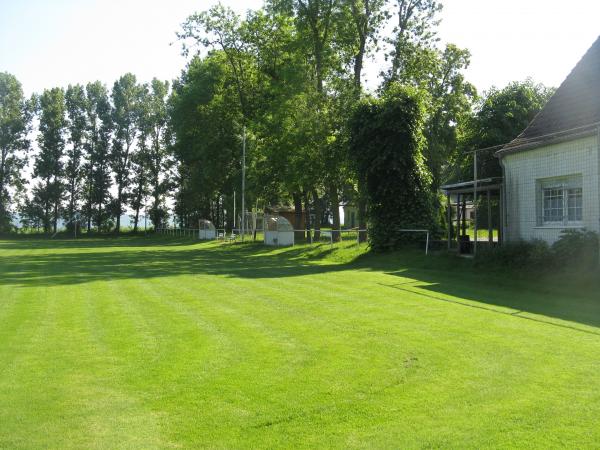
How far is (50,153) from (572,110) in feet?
226

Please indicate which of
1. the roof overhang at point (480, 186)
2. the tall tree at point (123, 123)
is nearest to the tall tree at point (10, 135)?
the tall tree at point (123, 123)

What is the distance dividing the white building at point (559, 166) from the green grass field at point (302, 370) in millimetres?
4471

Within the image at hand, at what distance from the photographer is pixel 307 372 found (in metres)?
6.34

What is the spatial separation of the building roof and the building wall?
0.31 meters

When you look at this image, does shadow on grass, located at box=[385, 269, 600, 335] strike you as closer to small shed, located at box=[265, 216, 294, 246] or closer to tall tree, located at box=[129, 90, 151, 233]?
small shed, located at box=[265, 216, 294, 246]

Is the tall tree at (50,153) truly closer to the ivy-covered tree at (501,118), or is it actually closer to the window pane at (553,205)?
the ivy-covered tree at (501,118)

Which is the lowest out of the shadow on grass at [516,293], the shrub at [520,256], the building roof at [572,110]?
the shadow on grass at [516,293]

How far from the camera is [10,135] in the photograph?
233 feet

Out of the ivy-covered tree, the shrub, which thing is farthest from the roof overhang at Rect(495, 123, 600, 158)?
the ivy-covered tree

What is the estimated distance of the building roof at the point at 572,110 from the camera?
16.5 meters

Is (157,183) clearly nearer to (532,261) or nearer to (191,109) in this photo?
(191,109)

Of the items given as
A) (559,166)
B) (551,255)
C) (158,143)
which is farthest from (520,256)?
(158,143)

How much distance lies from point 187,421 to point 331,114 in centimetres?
2845

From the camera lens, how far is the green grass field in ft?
15.3
